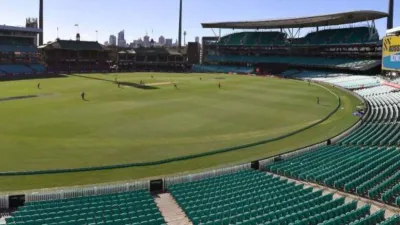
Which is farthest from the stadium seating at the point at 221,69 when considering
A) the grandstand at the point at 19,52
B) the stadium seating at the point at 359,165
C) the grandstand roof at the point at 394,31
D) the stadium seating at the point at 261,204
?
the stadium seating at the point at 261,204

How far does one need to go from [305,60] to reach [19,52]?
79223 mm

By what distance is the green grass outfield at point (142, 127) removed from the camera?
2741 centimetres

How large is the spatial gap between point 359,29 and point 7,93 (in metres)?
84.5

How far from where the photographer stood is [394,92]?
57.9 m

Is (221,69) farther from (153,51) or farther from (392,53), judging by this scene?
(392,53)

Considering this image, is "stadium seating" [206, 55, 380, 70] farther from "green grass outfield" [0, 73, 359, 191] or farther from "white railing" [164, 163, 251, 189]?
"white railing" [164, 163, 251, 189]

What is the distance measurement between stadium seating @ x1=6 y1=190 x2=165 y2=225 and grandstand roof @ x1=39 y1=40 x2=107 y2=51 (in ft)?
345

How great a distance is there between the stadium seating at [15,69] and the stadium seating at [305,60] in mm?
59705

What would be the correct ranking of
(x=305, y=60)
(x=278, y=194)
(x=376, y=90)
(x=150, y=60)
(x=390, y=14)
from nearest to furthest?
(x=278, y=194) → (x=376, y=90) → (x=390, y=14) → (x=305, y=60) → (x=150, y=60)

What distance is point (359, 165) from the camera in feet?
74.9

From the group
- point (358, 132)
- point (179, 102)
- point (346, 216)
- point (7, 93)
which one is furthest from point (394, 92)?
point (7, 93)

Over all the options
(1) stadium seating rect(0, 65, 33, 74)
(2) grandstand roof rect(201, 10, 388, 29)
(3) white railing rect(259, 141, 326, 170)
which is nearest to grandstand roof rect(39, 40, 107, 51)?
(1) stadium seating rect(0, 65, 33, 74)

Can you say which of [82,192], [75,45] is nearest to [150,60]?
[75,45]

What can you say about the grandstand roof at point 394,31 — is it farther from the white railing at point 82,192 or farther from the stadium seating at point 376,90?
the white railing at point 82,192
